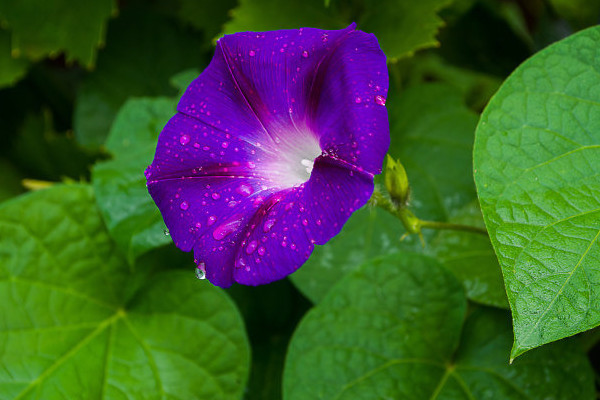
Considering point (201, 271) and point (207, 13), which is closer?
point (201, 271)

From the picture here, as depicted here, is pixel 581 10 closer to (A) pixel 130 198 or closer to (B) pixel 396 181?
(B) pixel 396 181

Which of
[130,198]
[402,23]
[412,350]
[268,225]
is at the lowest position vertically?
[412,350]

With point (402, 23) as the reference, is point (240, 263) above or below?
below

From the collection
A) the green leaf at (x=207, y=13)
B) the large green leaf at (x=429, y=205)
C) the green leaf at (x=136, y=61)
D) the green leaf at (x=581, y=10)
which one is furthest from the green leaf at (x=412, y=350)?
the green leaf at (x=136, y=61)

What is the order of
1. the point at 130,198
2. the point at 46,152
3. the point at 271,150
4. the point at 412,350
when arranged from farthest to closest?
the point at 46,152 < the point at 130,198 < the point at 412,350 < the point at 271,150

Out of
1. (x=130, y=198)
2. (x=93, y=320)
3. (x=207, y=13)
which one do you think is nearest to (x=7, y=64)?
(x=207, y=13)

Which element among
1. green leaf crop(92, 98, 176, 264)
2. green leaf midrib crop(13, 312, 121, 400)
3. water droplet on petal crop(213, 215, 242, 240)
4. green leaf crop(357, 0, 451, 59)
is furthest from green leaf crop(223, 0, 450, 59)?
green leaf midrib crop(13, 312, 121, 400)

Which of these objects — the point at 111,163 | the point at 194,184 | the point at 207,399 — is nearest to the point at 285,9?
the point at 111,163

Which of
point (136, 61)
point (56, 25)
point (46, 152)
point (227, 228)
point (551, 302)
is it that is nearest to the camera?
point (551, 302)
